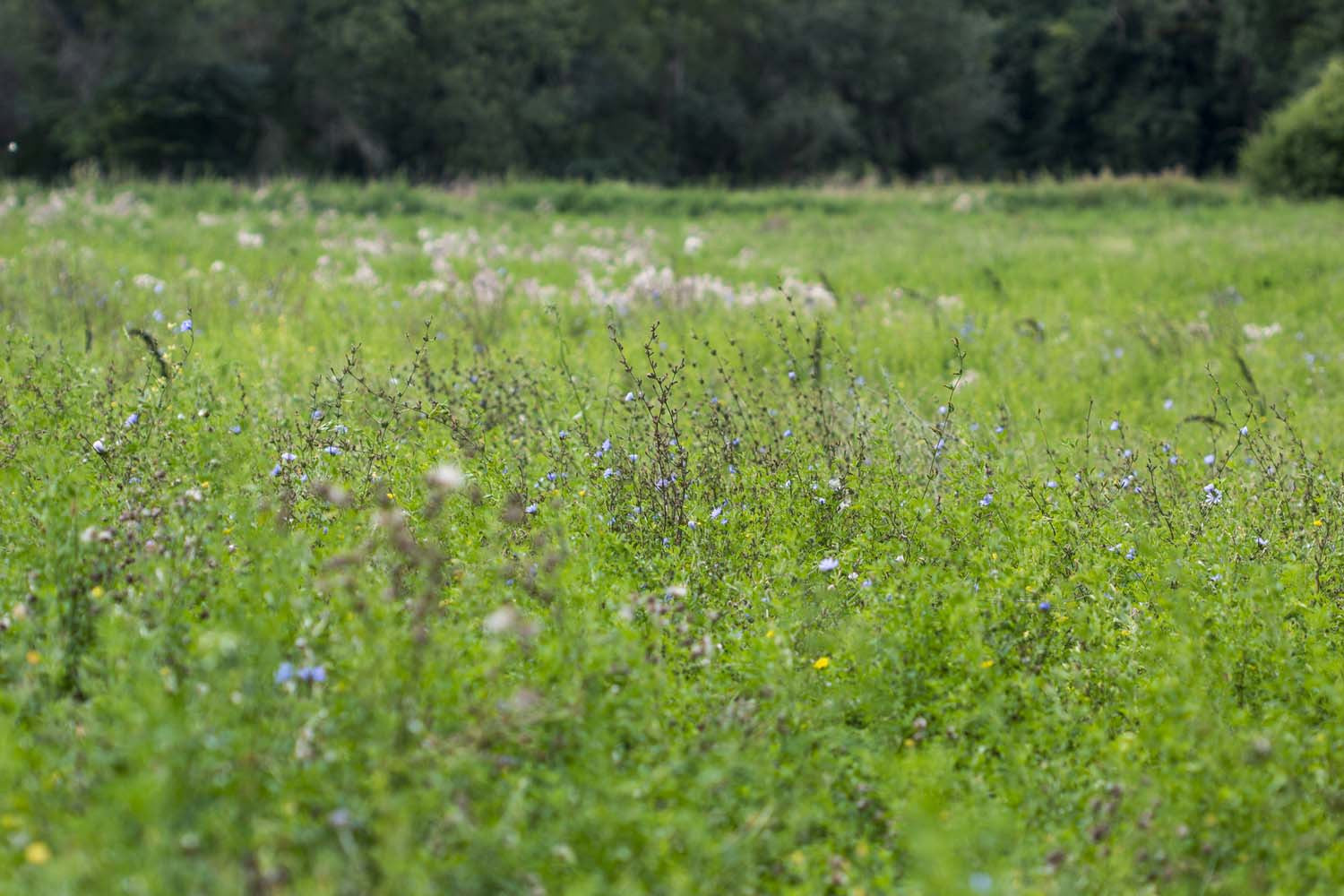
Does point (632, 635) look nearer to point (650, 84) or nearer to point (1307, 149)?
point (1307, 149)

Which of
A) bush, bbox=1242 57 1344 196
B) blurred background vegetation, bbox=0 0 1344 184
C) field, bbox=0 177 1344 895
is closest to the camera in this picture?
field, bbox=0 177 1344 895

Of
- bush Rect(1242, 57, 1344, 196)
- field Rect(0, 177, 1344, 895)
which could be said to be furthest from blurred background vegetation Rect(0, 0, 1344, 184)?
field Rect(0, 177, 1344, 895)

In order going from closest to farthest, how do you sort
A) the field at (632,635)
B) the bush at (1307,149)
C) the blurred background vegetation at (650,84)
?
the field at (632,635) < the bush at (1307,149) < the blurred background vegetation at (650,84)

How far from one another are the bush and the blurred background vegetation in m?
11.1

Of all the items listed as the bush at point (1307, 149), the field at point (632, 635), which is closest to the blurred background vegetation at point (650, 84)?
the bush at point (1307, 149)

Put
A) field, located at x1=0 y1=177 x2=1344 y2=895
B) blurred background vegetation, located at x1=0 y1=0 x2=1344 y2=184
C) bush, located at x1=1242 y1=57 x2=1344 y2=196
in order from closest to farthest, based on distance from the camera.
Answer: field, located at x1=0 y1=177 x2=1344 y2=895, bush, located at x1=1242 y1=57 x2=1344 y2=196, blurred background vegetation, located at x1=0 y1=0 x2=1344 y2=184

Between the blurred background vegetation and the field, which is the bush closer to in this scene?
the blurred background vegetation

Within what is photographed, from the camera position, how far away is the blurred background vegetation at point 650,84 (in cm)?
3488

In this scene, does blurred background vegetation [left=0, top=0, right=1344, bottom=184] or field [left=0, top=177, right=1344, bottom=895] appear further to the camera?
blurred background vegetation [left=0, top=0, right=1344, bottom=184]

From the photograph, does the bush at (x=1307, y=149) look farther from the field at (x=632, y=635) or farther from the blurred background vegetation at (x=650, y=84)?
the field at (x=632, y=635)

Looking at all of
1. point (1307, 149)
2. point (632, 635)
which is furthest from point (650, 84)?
point (632, 635)

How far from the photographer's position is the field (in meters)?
2.23

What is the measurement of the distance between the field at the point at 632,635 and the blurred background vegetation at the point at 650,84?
100 feet

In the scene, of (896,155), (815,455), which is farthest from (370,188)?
(896,155)
